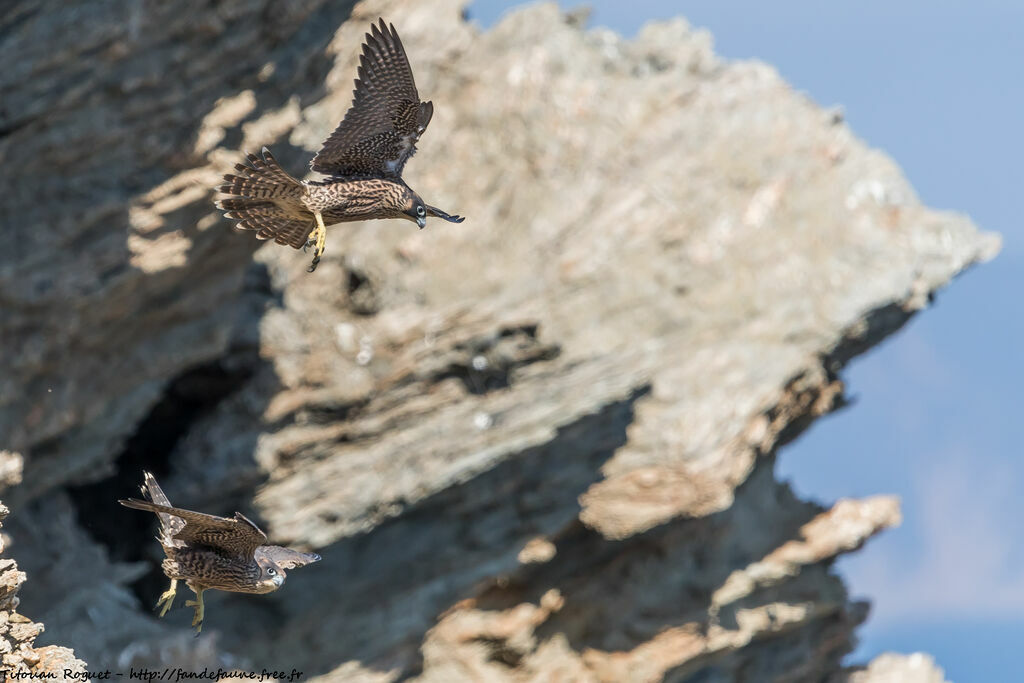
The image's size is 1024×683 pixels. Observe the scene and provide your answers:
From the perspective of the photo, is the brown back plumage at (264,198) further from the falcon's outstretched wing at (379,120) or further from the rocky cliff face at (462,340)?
the rocky cliff face at (462,340)

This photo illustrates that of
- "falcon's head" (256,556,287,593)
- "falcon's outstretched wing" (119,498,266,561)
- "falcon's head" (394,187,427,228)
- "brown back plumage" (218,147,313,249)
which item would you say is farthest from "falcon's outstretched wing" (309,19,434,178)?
"falcon's head" (256,556,287,593)

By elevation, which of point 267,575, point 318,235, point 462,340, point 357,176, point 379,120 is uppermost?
point 462,340

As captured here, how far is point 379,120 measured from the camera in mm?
9398

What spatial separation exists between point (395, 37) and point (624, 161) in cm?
1780

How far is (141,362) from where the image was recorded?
1670 centimetres

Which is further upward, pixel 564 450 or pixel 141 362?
pixel 564 450

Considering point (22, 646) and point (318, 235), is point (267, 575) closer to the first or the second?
point (22, 646)

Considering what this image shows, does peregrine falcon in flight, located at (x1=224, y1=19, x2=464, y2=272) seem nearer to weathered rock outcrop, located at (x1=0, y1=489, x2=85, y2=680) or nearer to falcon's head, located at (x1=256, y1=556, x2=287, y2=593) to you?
falcon's head, located at (x1=256, y1=556, x2=287, y2=593)

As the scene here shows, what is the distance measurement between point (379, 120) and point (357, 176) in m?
0.62

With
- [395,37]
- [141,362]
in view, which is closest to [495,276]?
[141,362]

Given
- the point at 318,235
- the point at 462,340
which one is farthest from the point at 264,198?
the point at 462,340

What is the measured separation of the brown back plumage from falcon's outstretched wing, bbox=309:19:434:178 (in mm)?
778

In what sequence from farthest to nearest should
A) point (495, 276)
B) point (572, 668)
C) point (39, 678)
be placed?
point (495, 276)
point (572, 668)
point (39, 678)

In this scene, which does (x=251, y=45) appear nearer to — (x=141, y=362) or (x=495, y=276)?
(x=141, y=362)
